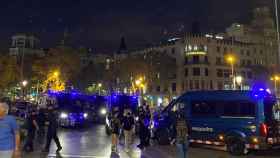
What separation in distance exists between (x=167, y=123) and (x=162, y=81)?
6300 centimetres

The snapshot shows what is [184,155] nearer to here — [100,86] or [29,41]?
[100,86]

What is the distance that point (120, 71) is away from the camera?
269 ft

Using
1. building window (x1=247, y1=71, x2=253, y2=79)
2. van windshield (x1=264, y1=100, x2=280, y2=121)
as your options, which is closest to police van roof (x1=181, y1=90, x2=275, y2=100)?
van windshield (x1=264, y1=100, x2=280, y2=121)

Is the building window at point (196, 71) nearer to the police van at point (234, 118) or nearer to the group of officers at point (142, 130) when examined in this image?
the group of officers at point (142, 130)

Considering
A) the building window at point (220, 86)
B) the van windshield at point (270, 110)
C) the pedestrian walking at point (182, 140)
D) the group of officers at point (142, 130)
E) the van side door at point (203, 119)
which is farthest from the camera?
the building window at point (220, 86)

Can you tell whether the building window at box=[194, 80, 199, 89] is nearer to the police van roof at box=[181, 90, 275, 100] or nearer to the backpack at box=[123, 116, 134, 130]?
the police van roof at box=[181, 90, 275, 100]

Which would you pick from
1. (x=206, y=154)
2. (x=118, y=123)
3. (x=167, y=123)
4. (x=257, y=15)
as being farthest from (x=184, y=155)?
(x=257, y=15)

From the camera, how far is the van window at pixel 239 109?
16.1 m

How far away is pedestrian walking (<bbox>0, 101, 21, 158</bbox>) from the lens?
24.4 feet

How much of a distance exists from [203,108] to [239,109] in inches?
68.8

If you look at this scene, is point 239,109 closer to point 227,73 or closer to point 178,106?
point 178,106

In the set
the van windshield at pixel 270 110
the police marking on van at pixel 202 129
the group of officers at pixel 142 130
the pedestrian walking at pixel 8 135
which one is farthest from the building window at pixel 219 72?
the pedestrian walking at pixel 8 135

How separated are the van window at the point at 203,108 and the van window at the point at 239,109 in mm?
542

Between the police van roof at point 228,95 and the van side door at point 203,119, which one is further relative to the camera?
the van side door at point 203,119
